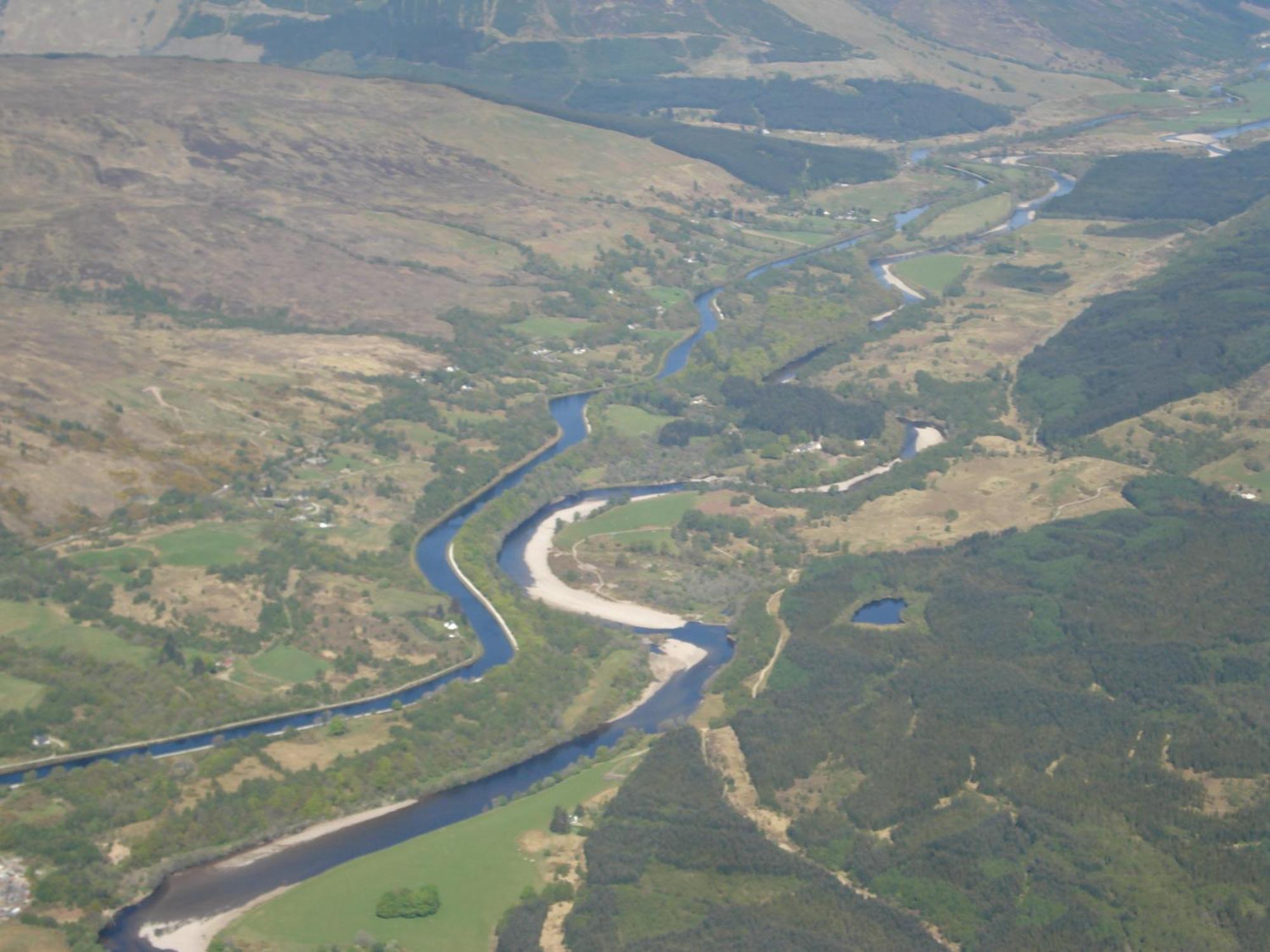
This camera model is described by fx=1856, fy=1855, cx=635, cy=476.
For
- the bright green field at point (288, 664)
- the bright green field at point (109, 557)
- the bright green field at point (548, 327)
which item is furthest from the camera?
the bright green field at point (548, 327)

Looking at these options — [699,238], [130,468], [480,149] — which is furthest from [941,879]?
[480,149]

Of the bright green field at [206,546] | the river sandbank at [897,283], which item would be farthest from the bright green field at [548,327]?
the bright green field at [206,546]

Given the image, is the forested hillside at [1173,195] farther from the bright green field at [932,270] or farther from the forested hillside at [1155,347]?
the forested hillside at [1155,347]

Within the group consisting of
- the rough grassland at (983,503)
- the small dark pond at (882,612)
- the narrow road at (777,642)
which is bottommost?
the narrow road at (777,642)

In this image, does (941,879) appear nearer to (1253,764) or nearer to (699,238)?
(1253,764)

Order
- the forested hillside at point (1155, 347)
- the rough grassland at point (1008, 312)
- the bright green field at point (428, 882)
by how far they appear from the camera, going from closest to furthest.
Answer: the bright green field at point (428, 882) → the forested hillside at point (1155, 347) → the rough grassland at point (1008, 312)

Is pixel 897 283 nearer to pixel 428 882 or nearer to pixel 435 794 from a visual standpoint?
pixel 435 794

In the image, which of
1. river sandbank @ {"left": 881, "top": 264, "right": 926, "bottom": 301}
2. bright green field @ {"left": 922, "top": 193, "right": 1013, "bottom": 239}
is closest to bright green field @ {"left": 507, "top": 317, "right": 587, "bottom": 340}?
river sandbank @ {"left": 881, "top": 264, "right": 926, "bottom": 301}
